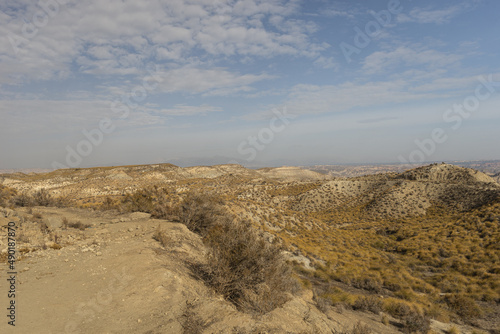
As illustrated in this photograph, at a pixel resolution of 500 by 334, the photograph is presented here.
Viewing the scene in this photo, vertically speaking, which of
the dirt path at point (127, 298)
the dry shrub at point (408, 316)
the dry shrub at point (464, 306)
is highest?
the dirt path at point (127, 298)

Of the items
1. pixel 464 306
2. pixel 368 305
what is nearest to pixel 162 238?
pixel 368 305

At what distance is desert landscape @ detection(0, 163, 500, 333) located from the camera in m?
5.49

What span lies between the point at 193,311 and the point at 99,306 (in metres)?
2.19

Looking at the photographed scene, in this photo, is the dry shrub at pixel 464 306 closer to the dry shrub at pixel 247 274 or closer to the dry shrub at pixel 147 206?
the dry shrub at pixel 247 274

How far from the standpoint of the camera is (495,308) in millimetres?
11969

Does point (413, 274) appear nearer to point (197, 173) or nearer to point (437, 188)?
point (437, 188)

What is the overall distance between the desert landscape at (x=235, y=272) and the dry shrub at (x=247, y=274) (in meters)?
0.03

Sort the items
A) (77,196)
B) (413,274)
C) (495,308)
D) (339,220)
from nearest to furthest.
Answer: (495,308) → (413,274) → (339,220) → (77,196)

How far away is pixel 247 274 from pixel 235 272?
0.34m

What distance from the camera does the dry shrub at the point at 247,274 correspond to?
6086mm

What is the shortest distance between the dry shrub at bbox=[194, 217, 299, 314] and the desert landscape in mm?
33

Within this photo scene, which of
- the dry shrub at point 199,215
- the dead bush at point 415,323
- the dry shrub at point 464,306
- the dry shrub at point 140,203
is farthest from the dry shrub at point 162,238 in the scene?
the dry shrub at point 464,306

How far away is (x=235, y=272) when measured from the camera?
21.4 feet

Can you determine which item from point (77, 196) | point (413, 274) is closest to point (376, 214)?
point (413, 274)
